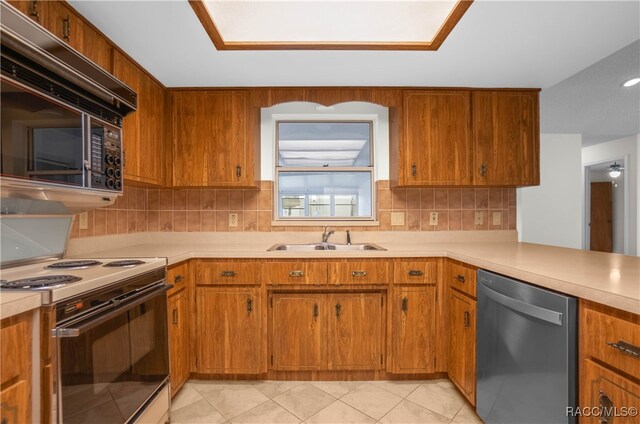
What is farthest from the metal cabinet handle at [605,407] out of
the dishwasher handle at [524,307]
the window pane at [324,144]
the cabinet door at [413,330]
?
the window pane at [324,144]

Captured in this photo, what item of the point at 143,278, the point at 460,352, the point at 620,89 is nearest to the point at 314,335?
the point at 460,352

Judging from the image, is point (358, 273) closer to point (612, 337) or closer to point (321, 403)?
point (321, 403)

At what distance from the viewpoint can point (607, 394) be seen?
36.2 inches

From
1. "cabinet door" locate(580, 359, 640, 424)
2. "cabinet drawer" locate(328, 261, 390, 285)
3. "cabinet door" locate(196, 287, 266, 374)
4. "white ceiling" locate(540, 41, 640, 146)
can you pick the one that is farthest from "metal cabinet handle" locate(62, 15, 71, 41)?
"white ceiling" locate(540, 41, 640, 146)

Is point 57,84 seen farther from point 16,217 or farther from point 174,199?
point 174,199

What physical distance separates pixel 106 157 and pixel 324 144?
177 cm

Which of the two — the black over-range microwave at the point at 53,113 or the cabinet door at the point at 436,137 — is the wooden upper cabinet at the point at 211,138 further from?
the cabinet door at the point at 436,137

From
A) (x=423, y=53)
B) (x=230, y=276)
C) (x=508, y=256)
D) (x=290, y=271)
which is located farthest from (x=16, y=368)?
(x=423, y=53)

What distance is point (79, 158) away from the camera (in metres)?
1.26

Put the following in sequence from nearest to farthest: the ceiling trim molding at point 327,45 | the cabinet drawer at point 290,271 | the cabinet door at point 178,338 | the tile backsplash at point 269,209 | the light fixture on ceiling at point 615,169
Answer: the ceiling trim molding at point 327,45, the cabinet door at point 178,338, the cabinet drawer at point 290,271, the tile backsplash at point 269,209, the light fixture on ceiling at point 615,169

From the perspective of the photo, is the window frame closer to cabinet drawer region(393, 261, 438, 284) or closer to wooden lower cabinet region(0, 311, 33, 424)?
cabinet drawer region(393, 261, 438, 284)

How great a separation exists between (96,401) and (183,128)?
5.89 feet

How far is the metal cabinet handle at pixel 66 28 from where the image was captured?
1.33 meters

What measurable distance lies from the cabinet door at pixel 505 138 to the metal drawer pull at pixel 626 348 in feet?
5.07
